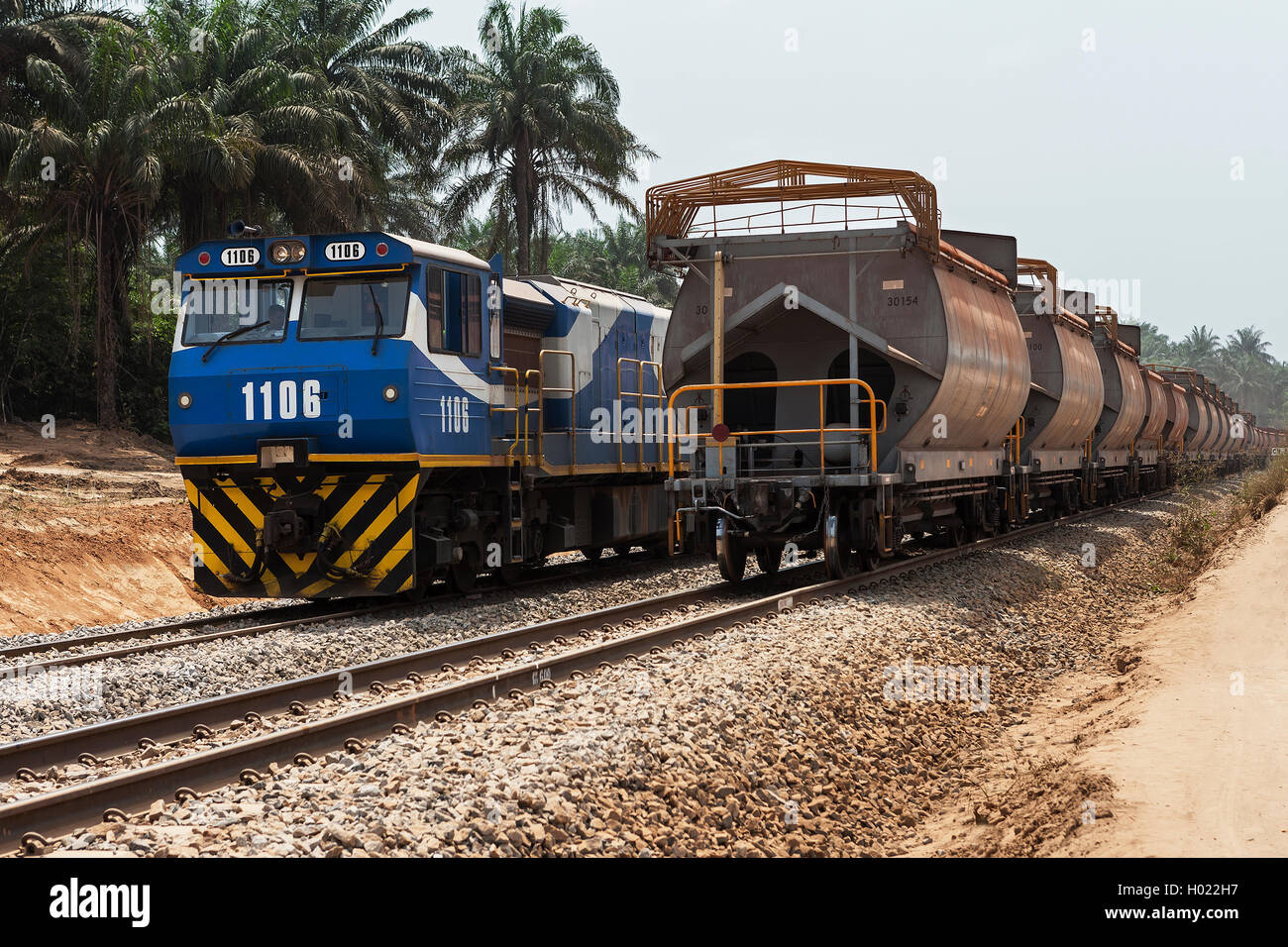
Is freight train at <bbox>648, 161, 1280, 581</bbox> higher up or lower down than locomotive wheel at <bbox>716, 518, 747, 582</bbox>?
higher up

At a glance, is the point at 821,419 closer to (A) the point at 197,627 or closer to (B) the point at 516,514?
(B) the point at 516,514

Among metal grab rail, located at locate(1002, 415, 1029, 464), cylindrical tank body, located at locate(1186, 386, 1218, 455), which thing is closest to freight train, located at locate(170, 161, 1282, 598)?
metal grab rail, located at locate(1002, 415, 1029, 464)

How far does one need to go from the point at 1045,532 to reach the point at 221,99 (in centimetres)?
2195

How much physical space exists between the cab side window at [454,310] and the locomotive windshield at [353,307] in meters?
0.36

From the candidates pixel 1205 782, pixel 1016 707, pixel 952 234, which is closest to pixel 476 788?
pixel 1205 782

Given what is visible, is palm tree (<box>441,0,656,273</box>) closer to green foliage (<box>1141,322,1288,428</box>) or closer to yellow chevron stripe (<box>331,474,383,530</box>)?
yellow chevron stripe (<box>331,474,383,530</box>)

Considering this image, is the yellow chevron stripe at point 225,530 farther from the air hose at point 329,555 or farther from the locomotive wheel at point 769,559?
the locomotive wheel at point 769,559

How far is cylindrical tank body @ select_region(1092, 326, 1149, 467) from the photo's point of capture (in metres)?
28.2

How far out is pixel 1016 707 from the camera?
10117 mm

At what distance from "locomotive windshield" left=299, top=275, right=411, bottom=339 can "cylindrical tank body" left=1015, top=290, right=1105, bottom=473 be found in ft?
43.1

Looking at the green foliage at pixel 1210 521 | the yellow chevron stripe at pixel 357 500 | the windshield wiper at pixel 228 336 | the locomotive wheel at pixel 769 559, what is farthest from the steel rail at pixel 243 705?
the green foliage at pixel 1210 521

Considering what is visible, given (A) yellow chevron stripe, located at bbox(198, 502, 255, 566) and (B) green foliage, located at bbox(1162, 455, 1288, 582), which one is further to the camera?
(B) green foliage, located at bbox(1162, 455, 1288, 582)

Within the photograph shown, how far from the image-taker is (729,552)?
Answer: 13734 millimetres

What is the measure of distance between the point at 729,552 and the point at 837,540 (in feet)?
4.14
